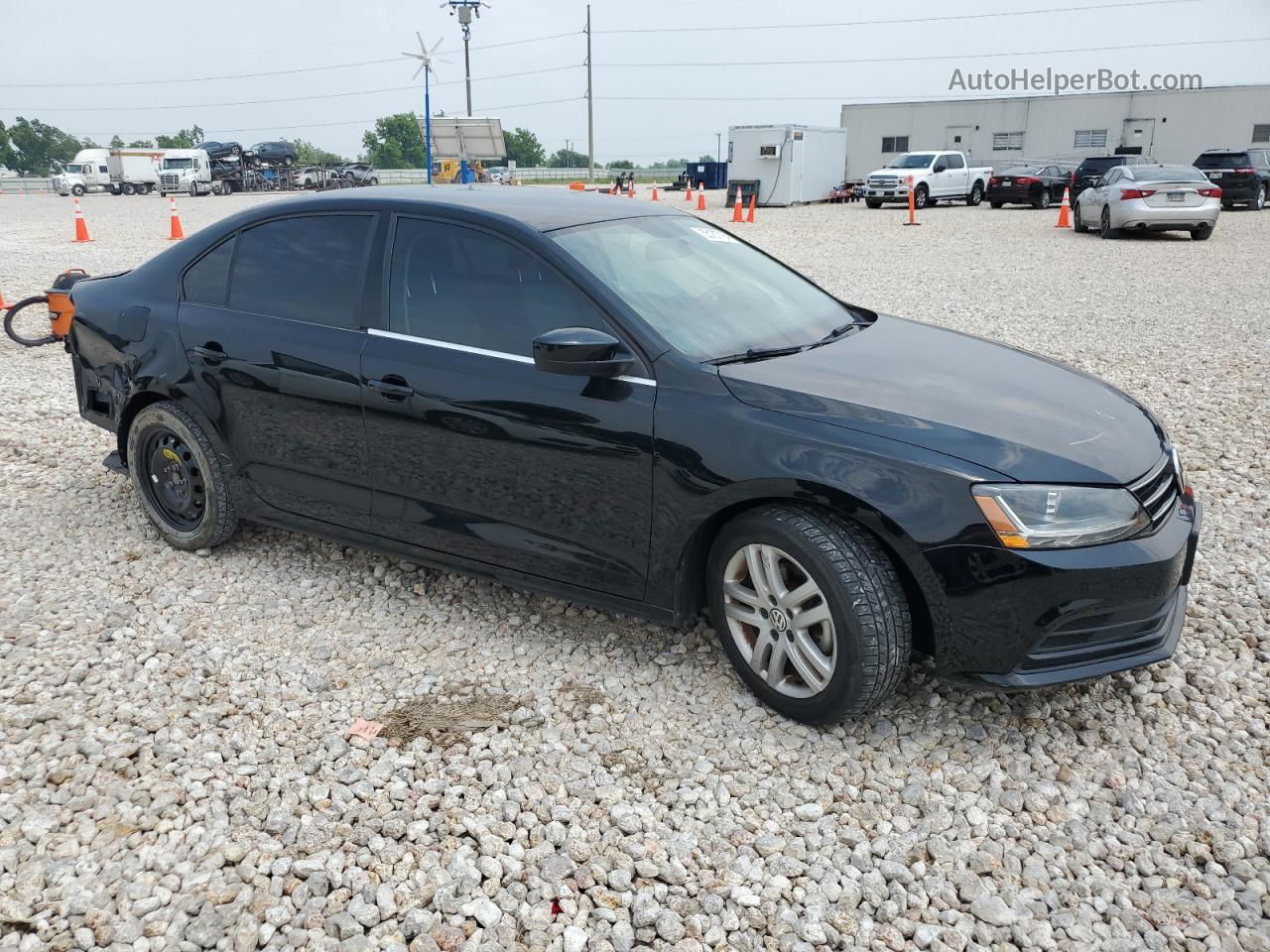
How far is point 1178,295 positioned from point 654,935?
1187 cm

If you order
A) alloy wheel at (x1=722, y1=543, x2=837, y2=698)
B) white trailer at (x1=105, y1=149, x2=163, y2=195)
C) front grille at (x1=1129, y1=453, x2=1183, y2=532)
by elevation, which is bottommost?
alloy wheel at (x1=722, y1=543, x2=837, y2=698)

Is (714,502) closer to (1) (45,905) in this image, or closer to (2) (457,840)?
(2) (457,840)

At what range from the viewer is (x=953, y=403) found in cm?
314

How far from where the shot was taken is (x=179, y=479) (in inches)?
177

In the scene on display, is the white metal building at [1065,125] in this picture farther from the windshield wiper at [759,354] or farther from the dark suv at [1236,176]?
the windshield wiper at [759,354]

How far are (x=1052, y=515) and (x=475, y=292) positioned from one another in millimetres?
2079

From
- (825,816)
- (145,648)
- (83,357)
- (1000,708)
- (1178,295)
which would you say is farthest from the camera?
(1178,295)

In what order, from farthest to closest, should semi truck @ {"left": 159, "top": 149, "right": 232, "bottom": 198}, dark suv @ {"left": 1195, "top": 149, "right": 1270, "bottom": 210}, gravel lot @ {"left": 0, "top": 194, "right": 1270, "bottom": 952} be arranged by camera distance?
semi truck @ {"left": 159, "top": 149, "right": 232, "bottom": 198}
dark suv @ {"left": 1195, "top": 149, "right": 1270, "bottom": 210}
gravel lot @ {"left": 0, "top": 194, "right": 1270, "bottom": 952}

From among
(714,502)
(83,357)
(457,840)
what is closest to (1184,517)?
(714,502)

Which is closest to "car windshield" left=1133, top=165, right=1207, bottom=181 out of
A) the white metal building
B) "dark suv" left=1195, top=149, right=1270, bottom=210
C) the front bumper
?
"dark suv" left=1195, top=149, right=1270, bottom=210

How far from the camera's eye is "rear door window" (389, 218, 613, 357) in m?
3.42

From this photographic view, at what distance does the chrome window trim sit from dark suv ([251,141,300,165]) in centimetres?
5027

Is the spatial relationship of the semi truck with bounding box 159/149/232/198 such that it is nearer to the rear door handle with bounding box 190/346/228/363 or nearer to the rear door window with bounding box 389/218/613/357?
the rear door handle with bounding box 190/346/228/363

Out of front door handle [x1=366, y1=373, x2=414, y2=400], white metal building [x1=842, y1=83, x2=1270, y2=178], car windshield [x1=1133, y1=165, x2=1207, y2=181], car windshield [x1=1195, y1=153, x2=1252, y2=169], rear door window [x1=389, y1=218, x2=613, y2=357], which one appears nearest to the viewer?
rear door window [x1=389, y1=218, x2=613, y2=357]
